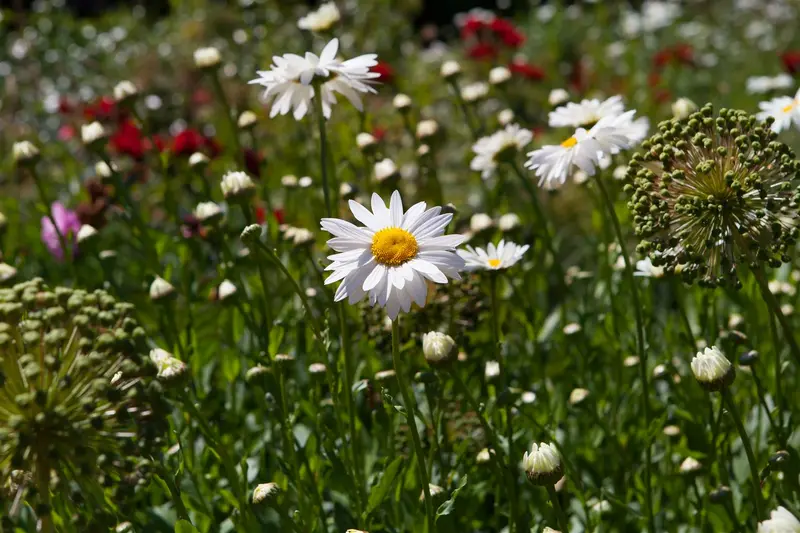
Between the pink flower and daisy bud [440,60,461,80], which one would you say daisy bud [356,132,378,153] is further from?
the pink flower

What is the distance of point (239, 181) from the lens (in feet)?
6.58

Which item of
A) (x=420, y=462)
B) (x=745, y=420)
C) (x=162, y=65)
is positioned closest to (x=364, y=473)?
(x=420, y=462)

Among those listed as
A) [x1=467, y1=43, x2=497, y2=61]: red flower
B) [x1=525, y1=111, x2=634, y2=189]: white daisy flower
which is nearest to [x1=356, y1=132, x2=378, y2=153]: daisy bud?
[x1=525, y1=111, x2=634, y2=189]: white daisy flower

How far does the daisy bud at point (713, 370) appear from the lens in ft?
4.91

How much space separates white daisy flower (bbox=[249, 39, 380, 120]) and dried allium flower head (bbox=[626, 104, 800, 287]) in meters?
0.65

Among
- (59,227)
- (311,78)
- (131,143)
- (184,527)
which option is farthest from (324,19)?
(184,527)

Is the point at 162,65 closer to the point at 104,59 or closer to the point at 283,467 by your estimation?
the point at 104,59

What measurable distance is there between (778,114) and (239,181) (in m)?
1.32

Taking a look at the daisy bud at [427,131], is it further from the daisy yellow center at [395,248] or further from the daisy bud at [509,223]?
the daisy yellow center at [395,248]

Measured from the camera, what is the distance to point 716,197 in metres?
1.62

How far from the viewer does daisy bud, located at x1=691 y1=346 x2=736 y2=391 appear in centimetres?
150

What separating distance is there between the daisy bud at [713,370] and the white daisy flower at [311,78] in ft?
2.88

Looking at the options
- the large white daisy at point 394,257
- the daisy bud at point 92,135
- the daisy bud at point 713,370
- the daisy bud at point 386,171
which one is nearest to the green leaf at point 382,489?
the large white daisy at point 394,257

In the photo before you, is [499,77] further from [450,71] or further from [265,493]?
[265,493]
